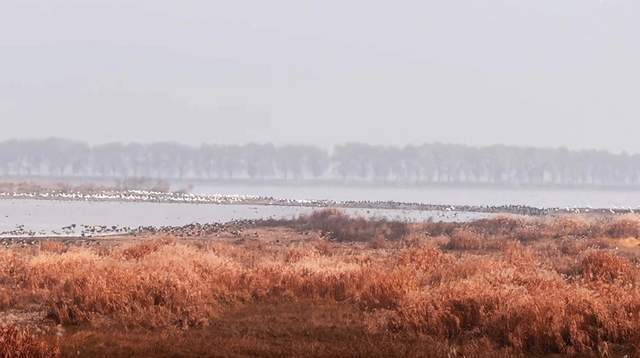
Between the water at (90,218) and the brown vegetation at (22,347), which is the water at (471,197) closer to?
the water at (90,218)

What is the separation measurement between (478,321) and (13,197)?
80131 mm

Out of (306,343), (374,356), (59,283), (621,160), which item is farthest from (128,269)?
(621,160)

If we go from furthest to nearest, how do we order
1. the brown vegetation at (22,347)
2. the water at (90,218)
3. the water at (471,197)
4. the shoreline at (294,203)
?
the water at (471,197) → the shoreline at (294,203) → the water at (90,218) → the brown vegetation at (22,347)

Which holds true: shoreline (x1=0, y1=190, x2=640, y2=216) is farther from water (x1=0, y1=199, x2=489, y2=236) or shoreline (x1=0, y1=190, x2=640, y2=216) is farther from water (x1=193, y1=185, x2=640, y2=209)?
water (x1=193, y1=185, x2=640, y2=209)

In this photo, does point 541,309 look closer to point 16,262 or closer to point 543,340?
point 543,340

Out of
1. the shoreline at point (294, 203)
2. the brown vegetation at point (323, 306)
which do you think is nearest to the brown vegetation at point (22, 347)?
the brown vegetation at point (323, 306)

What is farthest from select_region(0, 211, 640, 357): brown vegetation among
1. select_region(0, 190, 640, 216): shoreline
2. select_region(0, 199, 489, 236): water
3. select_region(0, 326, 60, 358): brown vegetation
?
select_region(0, 190, 640, 216): shoreline

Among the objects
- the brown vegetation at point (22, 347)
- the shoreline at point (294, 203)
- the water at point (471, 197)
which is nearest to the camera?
the brown vegetation at point (22, 347)

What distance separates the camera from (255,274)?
667 inches

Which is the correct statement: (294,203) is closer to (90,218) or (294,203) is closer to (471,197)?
(90,218)

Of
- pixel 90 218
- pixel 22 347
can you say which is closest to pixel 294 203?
pixel 90 218

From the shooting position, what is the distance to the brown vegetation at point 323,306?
443 inches

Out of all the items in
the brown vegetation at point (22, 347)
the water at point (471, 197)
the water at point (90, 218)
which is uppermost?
the water at point (471, 197)

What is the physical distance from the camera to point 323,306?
14.6m
